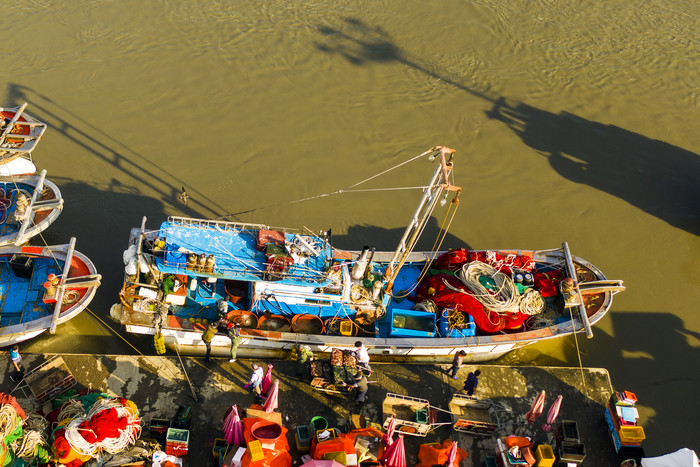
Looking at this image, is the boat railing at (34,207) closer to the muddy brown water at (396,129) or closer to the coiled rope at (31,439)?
the muddy brown water at (396,129)

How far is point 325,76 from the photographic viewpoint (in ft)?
64.5

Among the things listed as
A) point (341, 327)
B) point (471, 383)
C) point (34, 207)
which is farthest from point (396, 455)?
point (34, 207)

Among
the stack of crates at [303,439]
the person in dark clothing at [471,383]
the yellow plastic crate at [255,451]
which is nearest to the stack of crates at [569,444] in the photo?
the person in dark clothing at [471,383]

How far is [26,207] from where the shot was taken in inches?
523

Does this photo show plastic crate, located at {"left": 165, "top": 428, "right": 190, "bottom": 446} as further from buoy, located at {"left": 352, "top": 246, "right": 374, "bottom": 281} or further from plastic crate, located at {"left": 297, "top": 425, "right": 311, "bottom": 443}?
buoy, located at {"left": 352, "top": 246, "right": 374, "bottom": 281}

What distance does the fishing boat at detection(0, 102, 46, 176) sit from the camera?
13.7 meters

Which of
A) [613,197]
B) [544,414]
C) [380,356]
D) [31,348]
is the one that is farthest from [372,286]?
[613,197]

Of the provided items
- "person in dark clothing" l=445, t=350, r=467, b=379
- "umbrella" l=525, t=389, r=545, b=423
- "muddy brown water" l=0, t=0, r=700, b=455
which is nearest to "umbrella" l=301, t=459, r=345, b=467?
"person in dark clothing" l=445, t=350, r=467, b=379

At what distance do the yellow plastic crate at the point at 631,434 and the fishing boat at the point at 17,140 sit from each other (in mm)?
14683

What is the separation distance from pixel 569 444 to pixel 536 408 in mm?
881

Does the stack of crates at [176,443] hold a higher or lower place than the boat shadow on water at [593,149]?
lower

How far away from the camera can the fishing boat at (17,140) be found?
13.7 meters

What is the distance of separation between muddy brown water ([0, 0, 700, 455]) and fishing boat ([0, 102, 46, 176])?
1.81 metres

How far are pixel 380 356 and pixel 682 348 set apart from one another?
7719mm
